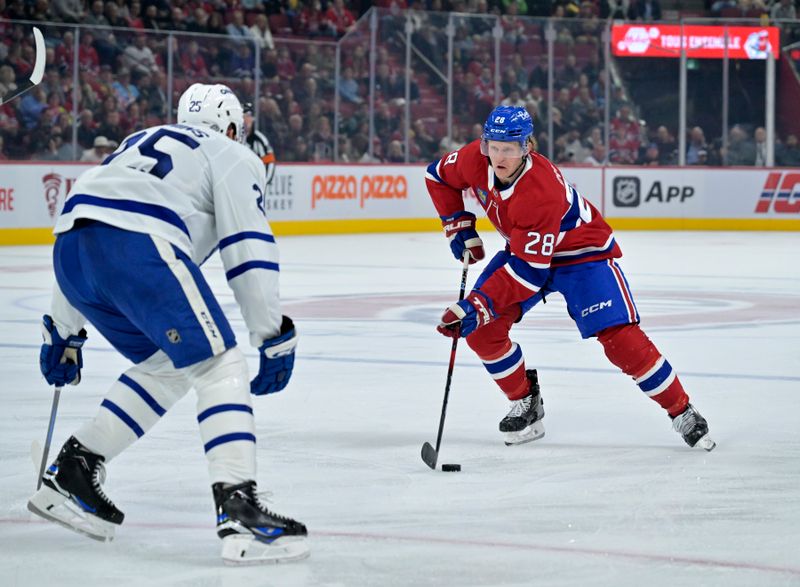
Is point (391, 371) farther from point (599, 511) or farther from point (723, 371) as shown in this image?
point (599, 511)

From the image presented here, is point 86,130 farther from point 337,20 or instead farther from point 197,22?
point 337,20

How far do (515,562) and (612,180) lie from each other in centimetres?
1342

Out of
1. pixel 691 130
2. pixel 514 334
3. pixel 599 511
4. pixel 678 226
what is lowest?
pixel 678 226

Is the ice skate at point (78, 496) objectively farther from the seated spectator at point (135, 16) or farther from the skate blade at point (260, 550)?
the seated spectator at point (135, 16)


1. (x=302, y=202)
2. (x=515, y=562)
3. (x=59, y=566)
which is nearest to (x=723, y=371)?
(x=515, y=562)

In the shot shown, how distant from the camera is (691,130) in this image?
15898 mm

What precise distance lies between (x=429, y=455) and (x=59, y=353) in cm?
114

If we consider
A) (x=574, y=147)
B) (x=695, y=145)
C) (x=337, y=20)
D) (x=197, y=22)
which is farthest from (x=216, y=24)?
(x=695, y=145)

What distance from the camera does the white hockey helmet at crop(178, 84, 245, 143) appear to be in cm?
297

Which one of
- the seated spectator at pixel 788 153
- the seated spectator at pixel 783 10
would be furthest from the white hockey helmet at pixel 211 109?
the seated spectator at pixel 783 10

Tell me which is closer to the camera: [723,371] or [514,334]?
[723,371]

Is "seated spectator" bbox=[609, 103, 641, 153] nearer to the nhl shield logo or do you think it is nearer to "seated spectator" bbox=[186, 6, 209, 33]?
the nhl shield logo

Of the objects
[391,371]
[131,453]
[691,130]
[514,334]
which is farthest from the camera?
[691,130]

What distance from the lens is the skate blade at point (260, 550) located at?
275cm
